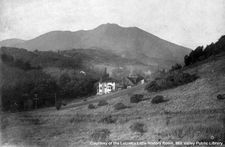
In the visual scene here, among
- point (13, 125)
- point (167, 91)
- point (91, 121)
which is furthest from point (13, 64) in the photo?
point (167, 91)

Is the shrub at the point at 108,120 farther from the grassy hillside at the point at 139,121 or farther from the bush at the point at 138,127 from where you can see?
the bush at the point at 138,127

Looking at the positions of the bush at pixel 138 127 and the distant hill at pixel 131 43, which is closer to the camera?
the bush at pixel 138 127

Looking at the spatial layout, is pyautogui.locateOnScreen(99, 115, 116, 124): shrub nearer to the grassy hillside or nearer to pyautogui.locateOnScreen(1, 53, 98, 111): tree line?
the grassy hillside

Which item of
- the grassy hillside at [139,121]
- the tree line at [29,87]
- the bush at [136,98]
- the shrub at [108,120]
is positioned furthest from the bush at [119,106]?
the tree line at [29,87]

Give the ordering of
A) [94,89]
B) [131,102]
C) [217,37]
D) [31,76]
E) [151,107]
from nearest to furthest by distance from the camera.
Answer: [217,37] → [151,107] → [131,102] → [31,76] → [94,89]

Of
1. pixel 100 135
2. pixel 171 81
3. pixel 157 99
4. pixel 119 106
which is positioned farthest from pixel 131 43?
pixel 100 135

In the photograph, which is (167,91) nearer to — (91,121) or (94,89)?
(91,121)
